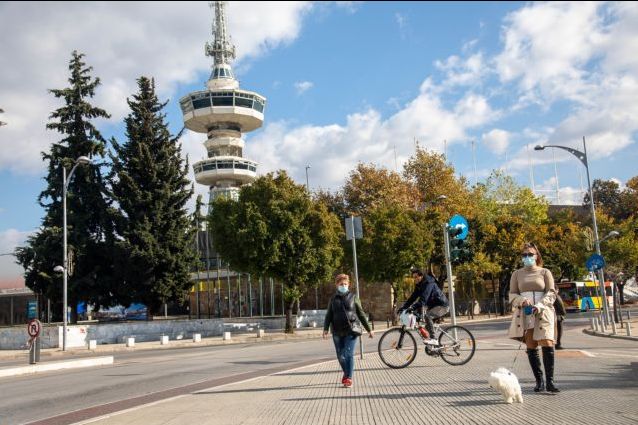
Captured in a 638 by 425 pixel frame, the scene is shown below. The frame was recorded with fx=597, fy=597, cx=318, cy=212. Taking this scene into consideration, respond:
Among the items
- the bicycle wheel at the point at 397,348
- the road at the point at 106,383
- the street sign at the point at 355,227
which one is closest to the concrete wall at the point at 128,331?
the road at the point at 106,383

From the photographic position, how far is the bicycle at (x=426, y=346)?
435 inches

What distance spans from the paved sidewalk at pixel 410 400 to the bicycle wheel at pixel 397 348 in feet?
0.84

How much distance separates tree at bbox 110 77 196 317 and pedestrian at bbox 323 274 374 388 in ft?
100

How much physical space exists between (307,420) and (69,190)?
38234 millimetres

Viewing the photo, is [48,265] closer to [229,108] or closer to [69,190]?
[69,190]

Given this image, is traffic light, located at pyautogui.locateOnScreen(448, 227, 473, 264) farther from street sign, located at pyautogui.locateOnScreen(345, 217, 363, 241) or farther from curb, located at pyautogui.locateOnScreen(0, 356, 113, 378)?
curb, located at pyautogui.locateOnScreen(0, 356, 113, 378)

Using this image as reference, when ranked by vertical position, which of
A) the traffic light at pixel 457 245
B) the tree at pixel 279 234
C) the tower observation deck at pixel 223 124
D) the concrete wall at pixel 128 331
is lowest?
the concrete wall at pixel 128 331

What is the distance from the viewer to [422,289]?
1102cm

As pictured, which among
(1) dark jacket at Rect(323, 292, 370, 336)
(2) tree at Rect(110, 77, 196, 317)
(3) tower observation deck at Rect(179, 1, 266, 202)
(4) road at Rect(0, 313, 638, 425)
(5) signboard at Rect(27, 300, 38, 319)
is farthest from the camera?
(3) tower observation deck at Rect(179, 1, 266, 202)

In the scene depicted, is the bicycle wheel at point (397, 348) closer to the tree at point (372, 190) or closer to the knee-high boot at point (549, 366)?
the knee-high boot at point (549, 366)

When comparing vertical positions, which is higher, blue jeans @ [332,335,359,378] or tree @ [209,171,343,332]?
tree @ [209,171,343,332]

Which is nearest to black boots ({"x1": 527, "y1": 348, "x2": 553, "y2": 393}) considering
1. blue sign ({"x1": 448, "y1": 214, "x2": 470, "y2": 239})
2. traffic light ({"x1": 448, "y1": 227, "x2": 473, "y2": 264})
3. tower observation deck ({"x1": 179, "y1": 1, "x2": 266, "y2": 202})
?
traffic light ({"x1": 448, "y1": 227, "x2": 473, "y2": 264})

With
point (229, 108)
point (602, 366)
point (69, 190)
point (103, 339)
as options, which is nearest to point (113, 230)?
point (69, 190)

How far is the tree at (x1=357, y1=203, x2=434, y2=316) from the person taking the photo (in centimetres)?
3991
